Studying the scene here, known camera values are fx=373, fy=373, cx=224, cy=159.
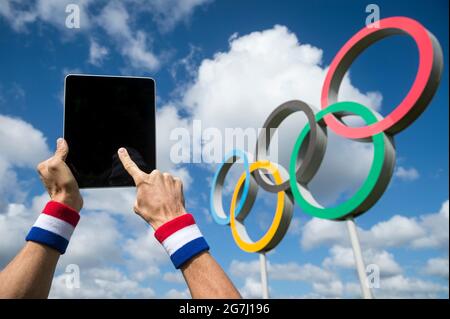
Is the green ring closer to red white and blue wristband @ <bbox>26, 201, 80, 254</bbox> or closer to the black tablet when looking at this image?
the black tablet

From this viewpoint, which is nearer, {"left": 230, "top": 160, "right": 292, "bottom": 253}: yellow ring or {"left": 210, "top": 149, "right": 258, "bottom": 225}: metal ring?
{"left": 230, "top": 160, "right": 292, "bottom": 253}: yellow ring

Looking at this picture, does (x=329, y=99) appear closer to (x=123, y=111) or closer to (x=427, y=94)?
(x=427, y=94)

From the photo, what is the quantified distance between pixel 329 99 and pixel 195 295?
20.4 feet

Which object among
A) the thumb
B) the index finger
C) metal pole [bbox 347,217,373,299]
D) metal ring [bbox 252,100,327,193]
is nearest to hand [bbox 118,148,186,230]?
the index finger

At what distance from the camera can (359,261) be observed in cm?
546

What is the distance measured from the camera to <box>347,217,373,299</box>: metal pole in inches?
203

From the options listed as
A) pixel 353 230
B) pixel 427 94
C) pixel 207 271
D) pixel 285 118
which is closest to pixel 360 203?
pixel 353 230

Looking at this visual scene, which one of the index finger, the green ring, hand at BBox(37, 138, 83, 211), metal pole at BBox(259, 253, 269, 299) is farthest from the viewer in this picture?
metal pole at BBox(259, 253, 269, 299)

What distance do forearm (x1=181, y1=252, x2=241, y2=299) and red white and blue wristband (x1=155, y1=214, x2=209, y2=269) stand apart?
28 mm

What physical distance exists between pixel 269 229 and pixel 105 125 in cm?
642

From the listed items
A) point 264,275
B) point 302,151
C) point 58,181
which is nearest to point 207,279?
point 58,181

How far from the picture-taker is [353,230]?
5.80 meters

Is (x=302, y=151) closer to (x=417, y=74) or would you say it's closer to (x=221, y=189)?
(x=417, y=74)
